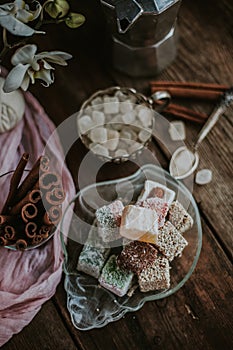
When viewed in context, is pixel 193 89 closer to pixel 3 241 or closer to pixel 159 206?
pixel 159 206

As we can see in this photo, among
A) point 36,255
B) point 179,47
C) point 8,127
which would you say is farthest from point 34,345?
point 179,47

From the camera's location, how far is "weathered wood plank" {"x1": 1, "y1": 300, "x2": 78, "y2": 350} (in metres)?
1.11

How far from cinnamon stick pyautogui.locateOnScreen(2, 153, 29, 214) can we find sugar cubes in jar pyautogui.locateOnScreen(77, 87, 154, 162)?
196mm

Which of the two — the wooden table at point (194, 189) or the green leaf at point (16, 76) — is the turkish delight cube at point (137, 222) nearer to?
the wooden table at point (194, 189)

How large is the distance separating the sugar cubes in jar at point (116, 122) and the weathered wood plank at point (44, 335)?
0.31 m

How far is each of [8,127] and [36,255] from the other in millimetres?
251

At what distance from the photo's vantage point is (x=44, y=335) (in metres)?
1.12

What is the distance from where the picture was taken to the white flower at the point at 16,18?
0.92m

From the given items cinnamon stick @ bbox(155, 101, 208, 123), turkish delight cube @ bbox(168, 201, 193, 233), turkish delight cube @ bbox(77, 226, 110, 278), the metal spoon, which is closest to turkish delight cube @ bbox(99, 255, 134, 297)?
turkish delight cube @ bbox(77, 226, 110, 278)

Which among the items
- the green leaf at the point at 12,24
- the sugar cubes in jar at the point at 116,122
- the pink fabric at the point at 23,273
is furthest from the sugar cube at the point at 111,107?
the green leaf at the point at 12,24

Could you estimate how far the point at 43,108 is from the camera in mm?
1252

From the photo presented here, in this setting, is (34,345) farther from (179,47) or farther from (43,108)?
(179,47)

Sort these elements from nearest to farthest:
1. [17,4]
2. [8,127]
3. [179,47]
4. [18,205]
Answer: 1. [17,4]
2. [18,205]
3. [8,127]
4. [179,47]

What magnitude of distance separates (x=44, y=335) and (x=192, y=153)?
44 centimetres
